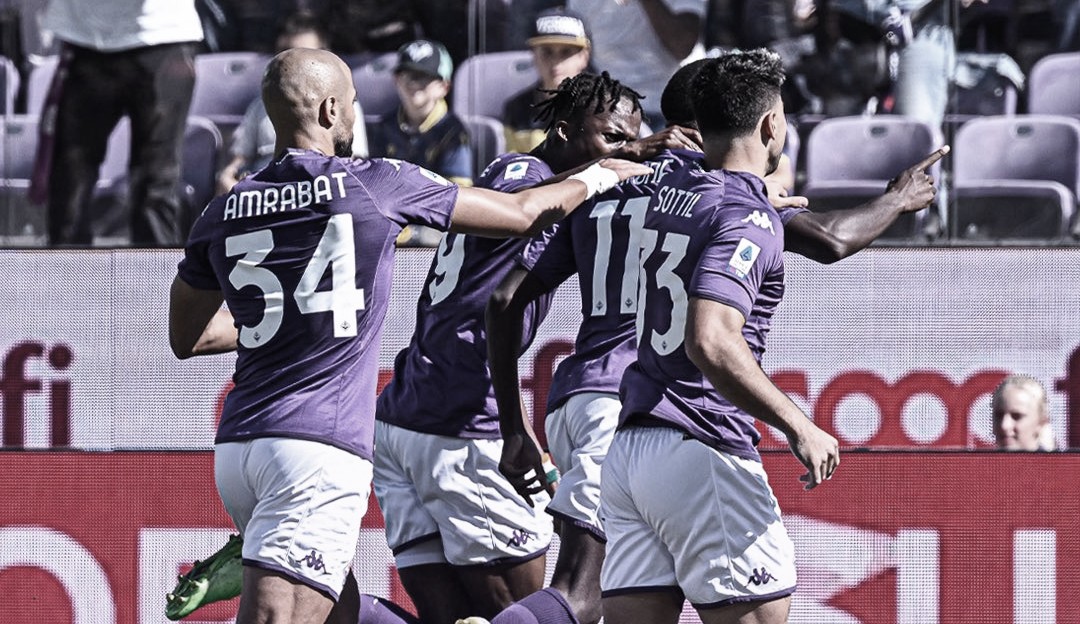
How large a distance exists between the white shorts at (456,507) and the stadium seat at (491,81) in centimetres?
299

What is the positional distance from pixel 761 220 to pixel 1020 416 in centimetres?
283

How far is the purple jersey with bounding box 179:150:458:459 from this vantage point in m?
3.87

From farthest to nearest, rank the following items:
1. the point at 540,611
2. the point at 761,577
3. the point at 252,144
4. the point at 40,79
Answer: the point at 40,79 → the point at 252,144 → the point at 540,611 → the point at 761,577

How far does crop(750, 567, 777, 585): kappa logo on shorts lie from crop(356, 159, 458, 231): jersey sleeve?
1.16m

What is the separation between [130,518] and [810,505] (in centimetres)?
254

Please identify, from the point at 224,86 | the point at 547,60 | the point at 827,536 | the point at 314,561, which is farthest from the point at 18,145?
the point at 314,561

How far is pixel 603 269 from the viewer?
4590 millimetres

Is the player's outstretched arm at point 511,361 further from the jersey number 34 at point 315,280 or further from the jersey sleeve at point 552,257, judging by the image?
the jersey number 34 at point 315,280

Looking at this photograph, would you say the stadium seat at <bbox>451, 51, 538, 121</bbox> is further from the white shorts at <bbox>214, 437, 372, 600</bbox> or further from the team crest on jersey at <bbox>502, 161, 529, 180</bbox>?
the white shorts at <bbox>214, 437, 372, 600</bbox>

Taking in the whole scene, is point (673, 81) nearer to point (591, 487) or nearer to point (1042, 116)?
point (591, 487)

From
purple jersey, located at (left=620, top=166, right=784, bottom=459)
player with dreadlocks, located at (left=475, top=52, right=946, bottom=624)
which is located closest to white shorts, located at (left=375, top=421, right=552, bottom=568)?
player with dreadlocks, located at (left=475, top=52, right=946, bottom=624)

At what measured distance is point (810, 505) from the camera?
5688 mm

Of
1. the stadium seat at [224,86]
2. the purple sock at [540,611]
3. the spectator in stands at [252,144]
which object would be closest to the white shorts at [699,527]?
the purple sock at [540,611]

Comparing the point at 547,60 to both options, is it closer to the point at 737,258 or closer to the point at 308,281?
the point at 308,281
